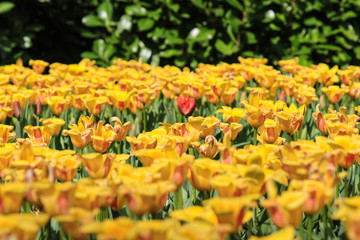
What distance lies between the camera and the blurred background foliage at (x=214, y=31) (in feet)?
18.1

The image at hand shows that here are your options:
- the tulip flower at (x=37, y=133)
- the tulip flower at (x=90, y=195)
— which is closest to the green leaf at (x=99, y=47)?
the tulip flower at (x=37, y=133)

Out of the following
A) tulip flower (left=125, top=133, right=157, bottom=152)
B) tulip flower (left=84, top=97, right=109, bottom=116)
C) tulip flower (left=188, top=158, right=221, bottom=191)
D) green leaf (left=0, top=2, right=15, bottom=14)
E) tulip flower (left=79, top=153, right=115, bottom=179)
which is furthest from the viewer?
green leaf (left=0, top=2, right=15, bottom=14)

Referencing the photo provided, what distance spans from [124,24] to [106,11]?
1.08 ft

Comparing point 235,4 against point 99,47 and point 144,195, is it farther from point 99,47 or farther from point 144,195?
point 144,195

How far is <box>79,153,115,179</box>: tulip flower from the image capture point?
1.49 meters

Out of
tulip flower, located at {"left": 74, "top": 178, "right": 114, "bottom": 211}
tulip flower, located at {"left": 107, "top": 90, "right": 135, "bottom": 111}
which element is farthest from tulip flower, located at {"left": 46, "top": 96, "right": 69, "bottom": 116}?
tulip flower, located at {"left": 74, "top": 178, "right": 114, "bottom": 211}

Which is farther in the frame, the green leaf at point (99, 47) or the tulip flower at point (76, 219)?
the green leaf at point (99, 47)

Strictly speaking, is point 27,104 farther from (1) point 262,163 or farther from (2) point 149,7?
(2) point 149,7

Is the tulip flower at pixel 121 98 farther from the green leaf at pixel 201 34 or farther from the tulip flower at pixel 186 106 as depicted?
the green leaf at pixel 201 34

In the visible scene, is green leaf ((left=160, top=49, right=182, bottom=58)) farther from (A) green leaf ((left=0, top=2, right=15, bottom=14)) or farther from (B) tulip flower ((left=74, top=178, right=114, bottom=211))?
(B) tulip flower ((left=74, top=178, right=114, bottom=211))

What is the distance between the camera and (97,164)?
149 cm

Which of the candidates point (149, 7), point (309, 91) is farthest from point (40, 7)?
point (309, 91)

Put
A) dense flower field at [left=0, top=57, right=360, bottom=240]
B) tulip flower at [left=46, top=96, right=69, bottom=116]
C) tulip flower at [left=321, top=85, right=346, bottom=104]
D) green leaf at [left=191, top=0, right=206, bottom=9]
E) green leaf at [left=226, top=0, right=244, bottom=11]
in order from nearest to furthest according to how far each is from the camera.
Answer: dense flower field at [left=0, top=57, right=360, bottom=240], tulip flower at [left=46, top=96, right=69, bottom=116], tulip flower at [left=321, top=85, right=346, bottom=104], green leaf at [left=226, top=0, right=244, bottom=11], green leaf at [left=191, top=0, right=206, bottom=9]

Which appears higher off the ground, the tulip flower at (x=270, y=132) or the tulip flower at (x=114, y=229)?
the tulip flower at (x=270, y=132)
